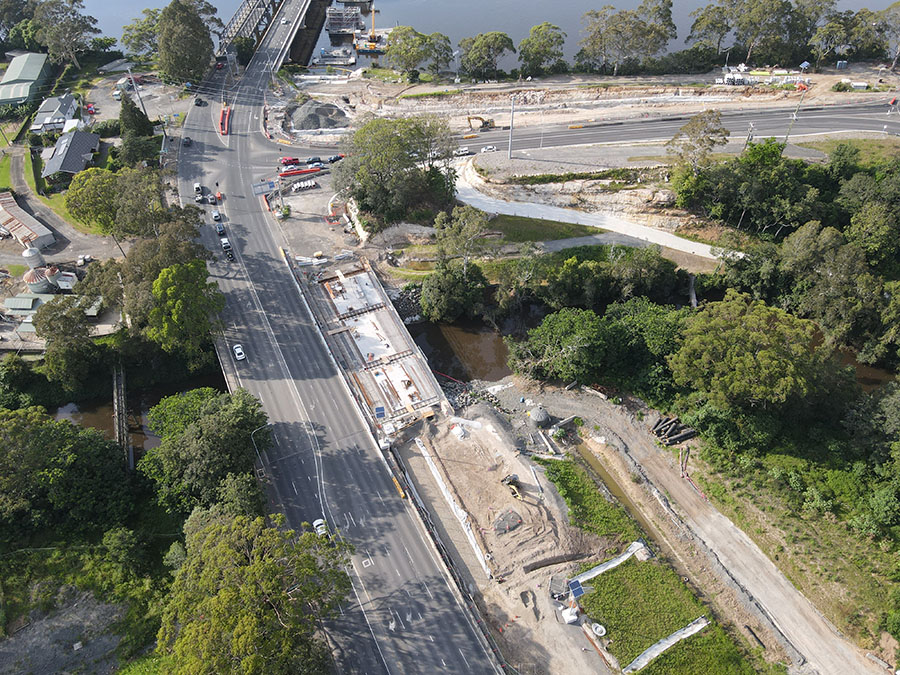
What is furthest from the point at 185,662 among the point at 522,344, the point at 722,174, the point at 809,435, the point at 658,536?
the point at 722,174

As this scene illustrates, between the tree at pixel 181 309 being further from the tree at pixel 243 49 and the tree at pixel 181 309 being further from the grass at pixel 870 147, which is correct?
the grass at pixel 870 147

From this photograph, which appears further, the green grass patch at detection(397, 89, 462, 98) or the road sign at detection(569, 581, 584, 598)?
the green grass patch at detection(397, 89, 462, 98)

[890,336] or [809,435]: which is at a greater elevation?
[890,336]

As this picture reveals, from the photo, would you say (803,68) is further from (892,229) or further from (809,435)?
(809,435)

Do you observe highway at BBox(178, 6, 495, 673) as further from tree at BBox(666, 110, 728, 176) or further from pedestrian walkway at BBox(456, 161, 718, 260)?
tree at BBox(666, 110, 728, 176)

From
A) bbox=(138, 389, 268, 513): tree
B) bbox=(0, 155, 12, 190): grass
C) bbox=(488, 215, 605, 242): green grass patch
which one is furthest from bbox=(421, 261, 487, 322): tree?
bbox=(0, 155, 12, 190): grass

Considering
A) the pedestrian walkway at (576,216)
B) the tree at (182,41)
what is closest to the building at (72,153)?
the tree at (182,41)

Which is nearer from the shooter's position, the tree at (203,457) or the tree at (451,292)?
the tree at (203,457)
